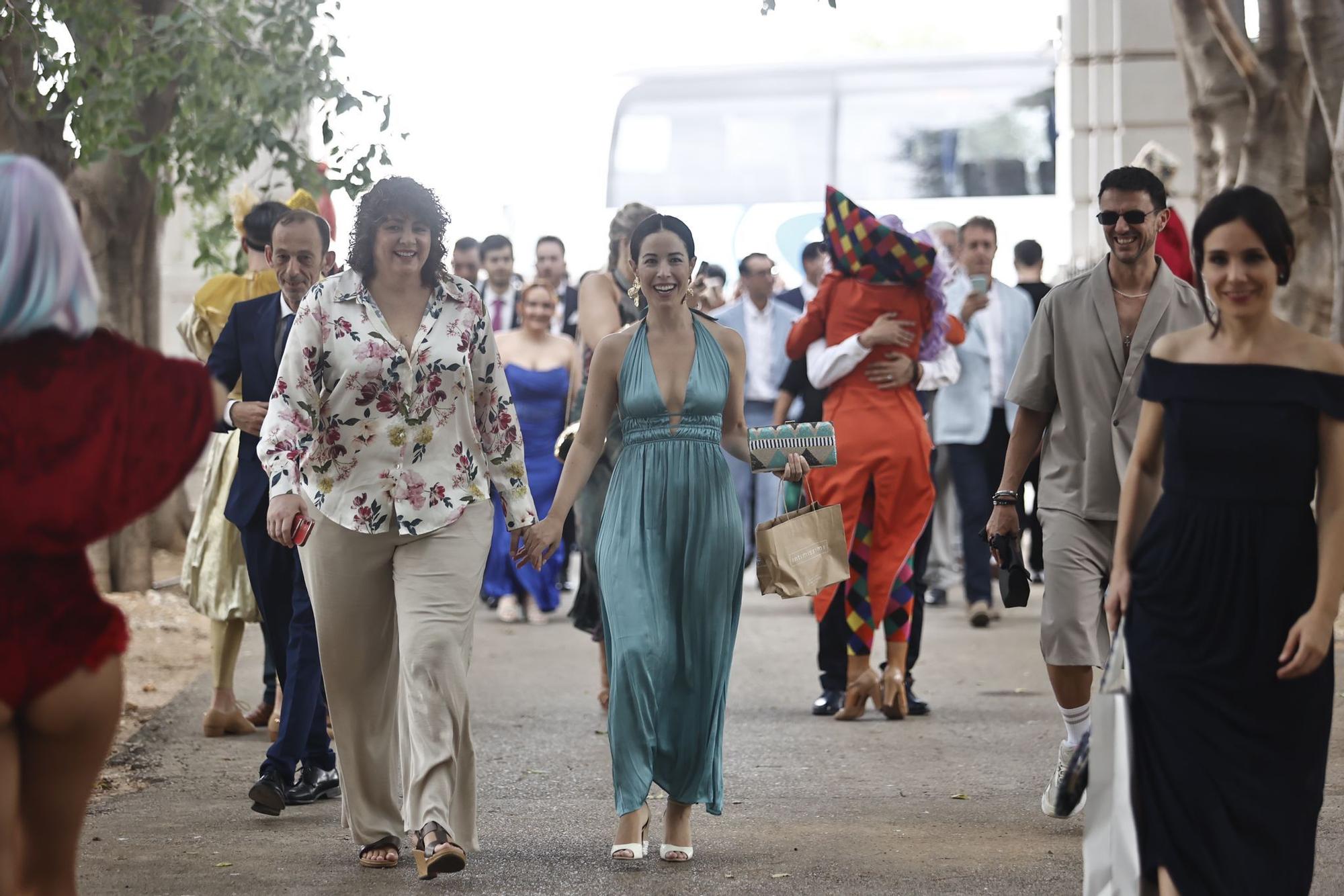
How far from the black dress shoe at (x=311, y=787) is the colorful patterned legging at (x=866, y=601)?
104 inches

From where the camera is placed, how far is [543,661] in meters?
11.2

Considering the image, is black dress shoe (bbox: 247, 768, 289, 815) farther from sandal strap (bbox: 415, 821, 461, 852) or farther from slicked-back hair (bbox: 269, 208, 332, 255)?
slicked-back hair (bbox: 269, 208, 332, 255)

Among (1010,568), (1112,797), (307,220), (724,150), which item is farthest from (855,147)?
(1112,797)

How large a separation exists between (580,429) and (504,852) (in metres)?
1.37

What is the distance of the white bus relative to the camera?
28.8m

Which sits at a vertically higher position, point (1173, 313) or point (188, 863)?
point (1173, 313)

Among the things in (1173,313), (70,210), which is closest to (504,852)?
(1173,313)

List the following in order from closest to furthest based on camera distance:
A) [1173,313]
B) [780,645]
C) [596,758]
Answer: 1. [1173,313]
2. [596,758]
3. [780,645]

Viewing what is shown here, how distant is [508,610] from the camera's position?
13.4m

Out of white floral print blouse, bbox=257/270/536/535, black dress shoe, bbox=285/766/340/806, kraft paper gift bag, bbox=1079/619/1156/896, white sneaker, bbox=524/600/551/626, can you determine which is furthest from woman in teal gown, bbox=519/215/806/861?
white sneaker, bbox=524/600/551/626

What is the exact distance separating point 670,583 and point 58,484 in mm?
3027

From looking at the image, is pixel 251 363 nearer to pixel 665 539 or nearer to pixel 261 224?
pixel 261 224

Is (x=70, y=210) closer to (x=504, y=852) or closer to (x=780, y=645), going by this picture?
(x=504, y=852)

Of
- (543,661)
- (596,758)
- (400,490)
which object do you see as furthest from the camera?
(543,661)
